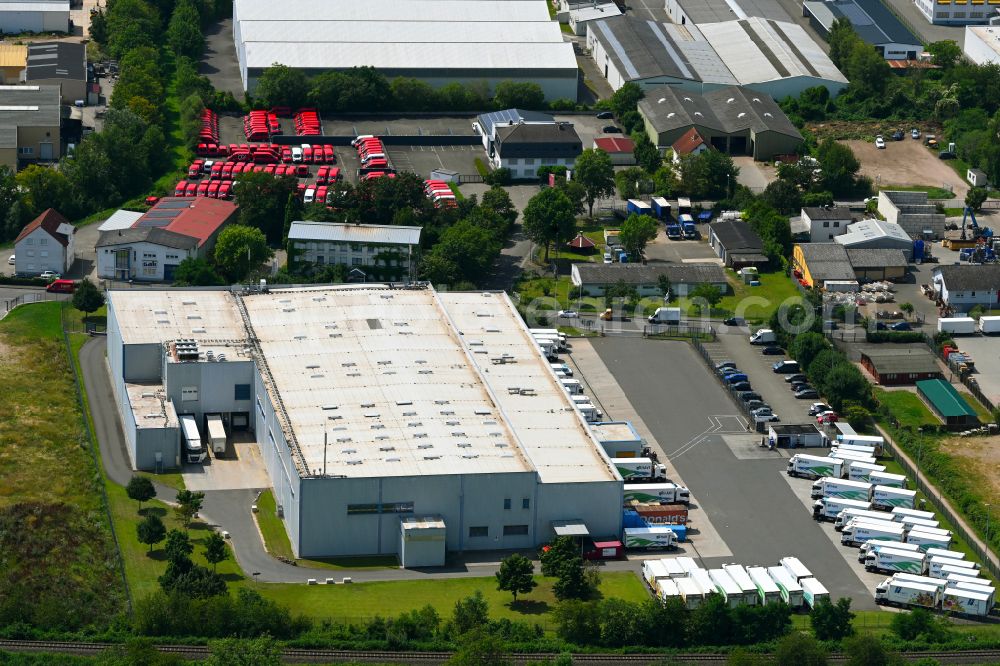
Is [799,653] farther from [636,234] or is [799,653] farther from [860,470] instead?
[636,234]

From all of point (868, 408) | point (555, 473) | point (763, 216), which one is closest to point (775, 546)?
point (555, 473)

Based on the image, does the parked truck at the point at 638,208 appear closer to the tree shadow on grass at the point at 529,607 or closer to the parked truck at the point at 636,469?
the parked truck at the point at 636,469

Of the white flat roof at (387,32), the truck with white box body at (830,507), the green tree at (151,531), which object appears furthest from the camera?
the white flat roof at (387,32)

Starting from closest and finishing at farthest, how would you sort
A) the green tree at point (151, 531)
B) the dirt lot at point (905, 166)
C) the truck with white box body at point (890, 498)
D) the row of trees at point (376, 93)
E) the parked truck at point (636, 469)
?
the green tree at point (151, 531)
the truck with white box body at point (890, 498)
the parked truck at point (636, 469)
the dirt lot at point (905, 166)
the row of trees at point (376, 93)

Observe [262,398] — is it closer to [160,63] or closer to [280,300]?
[280,300]

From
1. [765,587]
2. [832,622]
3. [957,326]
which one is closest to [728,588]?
[765,587]

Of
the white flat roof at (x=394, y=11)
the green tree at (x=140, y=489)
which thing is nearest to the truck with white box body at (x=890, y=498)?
the green tree at (x=140, y=489)

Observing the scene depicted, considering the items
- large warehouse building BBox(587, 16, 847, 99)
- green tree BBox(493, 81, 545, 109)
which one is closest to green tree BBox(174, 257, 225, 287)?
green tree BBox(493, 81, 545, 109)
